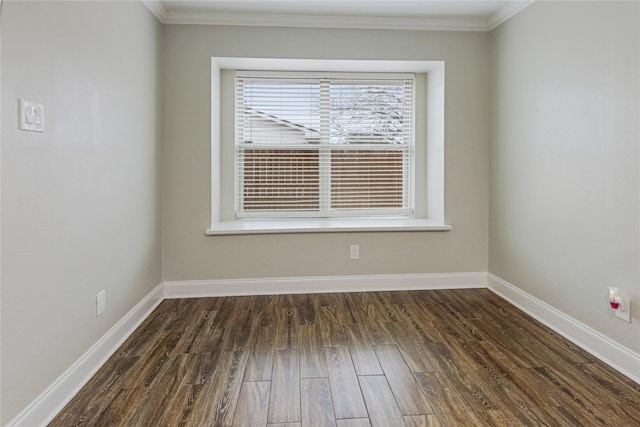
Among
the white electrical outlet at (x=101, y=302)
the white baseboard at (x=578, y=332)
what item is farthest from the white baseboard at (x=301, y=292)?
the white electrical outlet at (x=101, y=302)

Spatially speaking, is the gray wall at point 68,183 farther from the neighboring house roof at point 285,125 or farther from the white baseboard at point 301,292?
the neighboring house roof at point 285,125

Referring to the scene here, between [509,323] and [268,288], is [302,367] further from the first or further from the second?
[509,323]

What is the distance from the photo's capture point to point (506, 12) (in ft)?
9.68

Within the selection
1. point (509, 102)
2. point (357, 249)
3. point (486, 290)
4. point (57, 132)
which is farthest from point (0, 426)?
point (509, 102)

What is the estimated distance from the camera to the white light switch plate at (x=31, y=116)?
56.0 inches

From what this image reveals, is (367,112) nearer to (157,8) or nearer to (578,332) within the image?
(157,8)

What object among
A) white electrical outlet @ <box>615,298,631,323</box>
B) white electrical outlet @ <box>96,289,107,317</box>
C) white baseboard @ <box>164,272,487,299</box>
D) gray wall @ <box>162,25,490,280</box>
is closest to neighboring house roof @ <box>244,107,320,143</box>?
gray wall @ <box>162,25,490,280</box>

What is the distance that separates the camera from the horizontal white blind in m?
3.55

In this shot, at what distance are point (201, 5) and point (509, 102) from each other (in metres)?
2.57

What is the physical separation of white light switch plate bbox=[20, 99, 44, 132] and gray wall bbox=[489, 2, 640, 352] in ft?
9.15

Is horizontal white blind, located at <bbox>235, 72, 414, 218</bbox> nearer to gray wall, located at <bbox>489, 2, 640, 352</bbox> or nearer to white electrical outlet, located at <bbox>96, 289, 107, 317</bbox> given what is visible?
gray wall, located at <bbox>489, 2, 640, 352</bbox>

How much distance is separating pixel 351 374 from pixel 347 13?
2737 millimetres

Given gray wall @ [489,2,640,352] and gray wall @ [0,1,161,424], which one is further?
gray wall @ [489,2,640,352]

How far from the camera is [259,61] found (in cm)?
321
